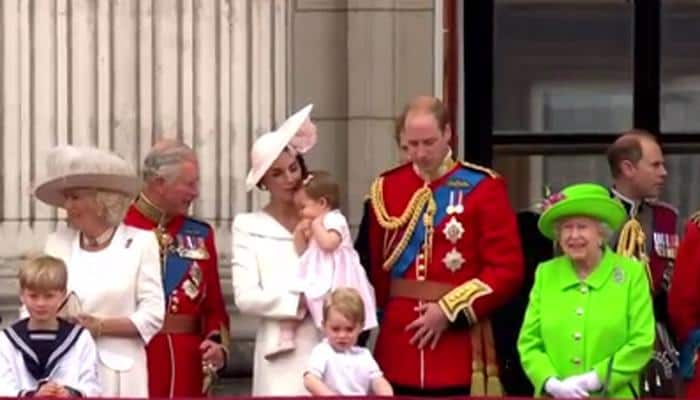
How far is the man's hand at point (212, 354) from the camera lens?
11469 millimetres

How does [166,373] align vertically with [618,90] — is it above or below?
below

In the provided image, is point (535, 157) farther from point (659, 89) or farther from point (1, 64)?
point (1, 64)

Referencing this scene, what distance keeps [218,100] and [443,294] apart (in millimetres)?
2091

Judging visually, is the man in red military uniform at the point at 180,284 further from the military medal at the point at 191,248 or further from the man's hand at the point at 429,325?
the man's hand at the point at 429,325

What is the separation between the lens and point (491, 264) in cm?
1130

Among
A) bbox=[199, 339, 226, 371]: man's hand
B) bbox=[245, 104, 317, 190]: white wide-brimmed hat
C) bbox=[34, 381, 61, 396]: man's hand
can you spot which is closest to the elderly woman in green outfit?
bbox=[245, 104, 317, 190]: white wide-brimmed hat

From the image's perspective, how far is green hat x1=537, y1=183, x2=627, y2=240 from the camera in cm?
1104

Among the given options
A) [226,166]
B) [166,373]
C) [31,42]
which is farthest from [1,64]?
[166,373]

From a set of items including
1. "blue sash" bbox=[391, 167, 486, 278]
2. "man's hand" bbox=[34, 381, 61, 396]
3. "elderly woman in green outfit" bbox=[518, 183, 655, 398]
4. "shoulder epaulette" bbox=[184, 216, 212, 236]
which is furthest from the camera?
"shoulder epaulette" bbox=[184, 216, 212, 236]

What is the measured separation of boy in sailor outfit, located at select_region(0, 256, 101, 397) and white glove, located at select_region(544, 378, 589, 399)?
1.58m

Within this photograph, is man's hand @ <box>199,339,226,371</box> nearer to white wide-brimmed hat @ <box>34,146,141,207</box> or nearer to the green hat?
white wide-brimmed hat @ <box>34,146,141,207</box>

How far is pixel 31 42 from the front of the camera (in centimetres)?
1306

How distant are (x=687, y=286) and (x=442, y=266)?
2.89 ft

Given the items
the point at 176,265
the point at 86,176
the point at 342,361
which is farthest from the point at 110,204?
the point at 342,361
